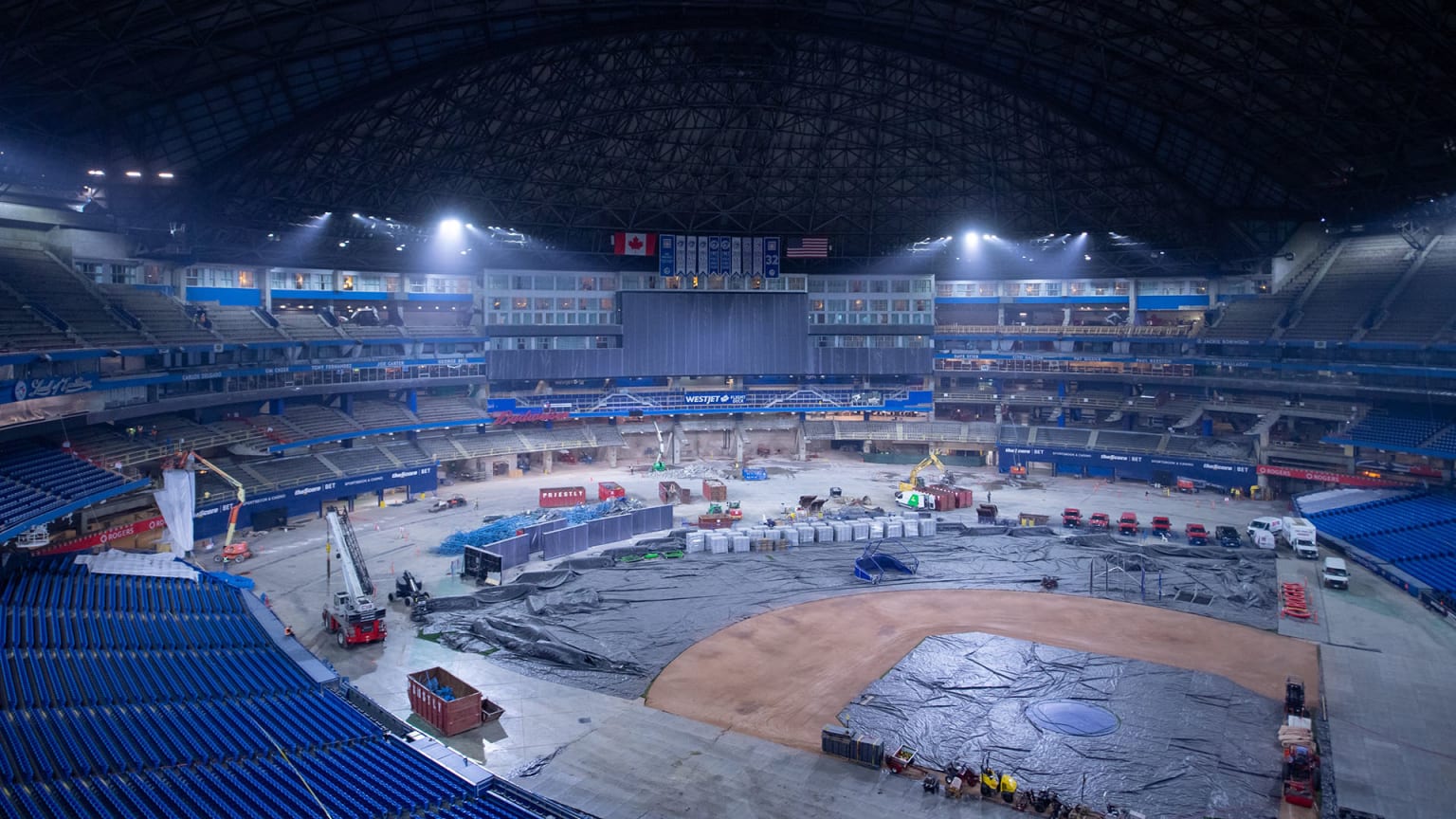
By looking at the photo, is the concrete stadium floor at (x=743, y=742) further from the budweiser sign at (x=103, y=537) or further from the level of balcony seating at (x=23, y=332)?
A: the level of balcony seating at (x=23, y=332)

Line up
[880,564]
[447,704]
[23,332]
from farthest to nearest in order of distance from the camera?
[880,564] → [23,332] → [447,704]

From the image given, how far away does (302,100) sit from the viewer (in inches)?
1838

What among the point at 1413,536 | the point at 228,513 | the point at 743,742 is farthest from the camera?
the point at 228,513

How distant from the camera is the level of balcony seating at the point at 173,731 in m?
18.8

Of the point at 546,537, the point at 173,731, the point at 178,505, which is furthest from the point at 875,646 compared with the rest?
the point at 178,505

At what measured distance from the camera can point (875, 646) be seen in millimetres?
34312

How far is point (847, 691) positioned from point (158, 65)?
38189mm

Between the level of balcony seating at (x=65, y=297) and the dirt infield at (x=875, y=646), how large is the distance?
112 ft

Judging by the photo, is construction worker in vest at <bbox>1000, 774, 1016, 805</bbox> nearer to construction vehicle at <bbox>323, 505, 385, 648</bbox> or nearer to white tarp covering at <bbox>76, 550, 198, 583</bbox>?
construction vehicle at <bbox>323, 505, 385, 648</bbox>

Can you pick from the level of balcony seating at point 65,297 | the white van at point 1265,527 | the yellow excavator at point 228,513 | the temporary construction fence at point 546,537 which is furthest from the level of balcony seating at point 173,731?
the white van at point 1265,527

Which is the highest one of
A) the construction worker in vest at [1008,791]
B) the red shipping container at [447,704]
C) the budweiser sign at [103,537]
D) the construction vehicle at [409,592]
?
the budweiser sign at [103,537]

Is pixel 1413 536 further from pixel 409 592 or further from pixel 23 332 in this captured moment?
pixel 23 332

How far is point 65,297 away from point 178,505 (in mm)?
13367

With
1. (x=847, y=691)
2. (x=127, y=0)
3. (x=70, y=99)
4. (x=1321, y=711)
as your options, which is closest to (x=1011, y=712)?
(x=847, y=691)
